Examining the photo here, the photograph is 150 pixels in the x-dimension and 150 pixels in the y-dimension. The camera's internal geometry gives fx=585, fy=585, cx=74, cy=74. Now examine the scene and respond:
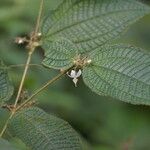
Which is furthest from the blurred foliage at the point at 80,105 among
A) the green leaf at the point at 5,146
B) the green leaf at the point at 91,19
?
the green leaf at the point at 5,146

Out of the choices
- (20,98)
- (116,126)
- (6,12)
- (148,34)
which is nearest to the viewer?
(20,98)

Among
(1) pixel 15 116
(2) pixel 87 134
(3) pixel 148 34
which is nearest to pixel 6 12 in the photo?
(2) pixel 87 134

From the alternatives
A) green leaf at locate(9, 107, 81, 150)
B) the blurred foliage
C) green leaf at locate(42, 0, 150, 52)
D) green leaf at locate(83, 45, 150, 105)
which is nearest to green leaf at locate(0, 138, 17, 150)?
green leaf at locate(9, 107, 81, 150)

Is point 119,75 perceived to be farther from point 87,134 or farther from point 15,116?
point 87,134

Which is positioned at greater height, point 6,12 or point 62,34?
point 62,34

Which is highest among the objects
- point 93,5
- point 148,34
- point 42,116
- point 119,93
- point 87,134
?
point 93,5

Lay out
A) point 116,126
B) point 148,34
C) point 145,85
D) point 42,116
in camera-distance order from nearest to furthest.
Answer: point 145,85 → point 42,116 → point 116,126 → point 148,34

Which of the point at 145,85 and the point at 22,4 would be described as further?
the point at 22,4
